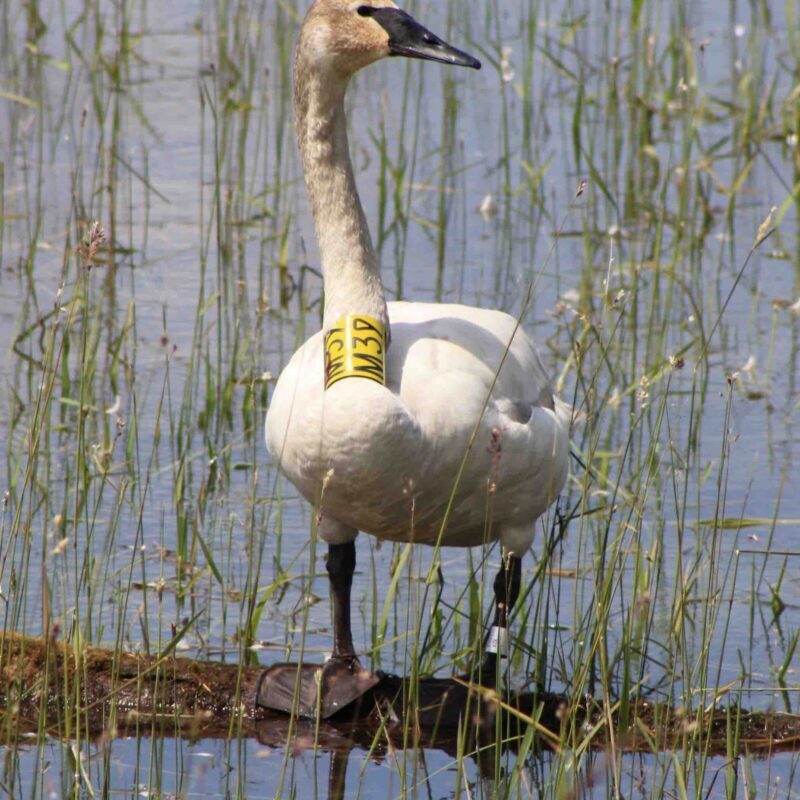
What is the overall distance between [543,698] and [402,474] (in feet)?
2.29

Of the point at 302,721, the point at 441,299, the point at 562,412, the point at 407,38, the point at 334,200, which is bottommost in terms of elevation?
the point at 302,721

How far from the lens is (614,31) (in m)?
10.6

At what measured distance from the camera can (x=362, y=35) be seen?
465cm

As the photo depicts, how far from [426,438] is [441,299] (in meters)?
3.24

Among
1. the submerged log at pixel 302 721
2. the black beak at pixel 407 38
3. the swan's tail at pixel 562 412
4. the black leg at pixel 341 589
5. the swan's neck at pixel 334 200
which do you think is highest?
the black beak at pixel 407 38

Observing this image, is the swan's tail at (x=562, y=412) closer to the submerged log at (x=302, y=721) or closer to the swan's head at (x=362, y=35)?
the submerged log at (x=302, y=721)

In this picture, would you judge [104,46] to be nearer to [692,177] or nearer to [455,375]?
[692,177]

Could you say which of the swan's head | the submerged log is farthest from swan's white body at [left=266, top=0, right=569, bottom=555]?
the submerged log

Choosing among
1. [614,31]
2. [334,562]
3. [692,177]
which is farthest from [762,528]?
[614,31]

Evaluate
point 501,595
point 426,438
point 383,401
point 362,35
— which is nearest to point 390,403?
point 383,401

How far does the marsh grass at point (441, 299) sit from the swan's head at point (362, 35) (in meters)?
0.64

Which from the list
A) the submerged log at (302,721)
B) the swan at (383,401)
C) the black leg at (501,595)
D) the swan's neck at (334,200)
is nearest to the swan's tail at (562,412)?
the swan at (383,401)

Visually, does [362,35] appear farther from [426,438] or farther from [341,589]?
[341,589]

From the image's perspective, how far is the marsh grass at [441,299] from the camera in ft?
13.5
